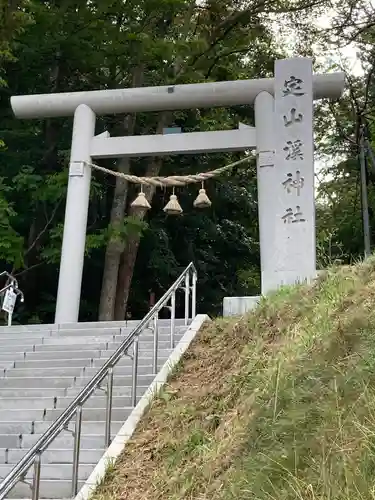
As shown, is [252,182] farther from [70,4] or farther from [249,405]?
[249,405]

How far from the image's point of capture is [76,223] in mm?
10617

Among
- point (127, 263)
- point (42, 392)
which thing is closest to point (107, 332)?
point (42, 392)

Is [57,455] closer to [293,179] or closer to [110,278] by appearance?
[293,179]

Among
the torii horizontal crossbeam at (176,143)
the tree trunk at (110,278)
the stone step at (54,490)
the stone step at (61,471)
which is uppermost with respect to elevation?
the torii horizontal crossbeam at (176,143)

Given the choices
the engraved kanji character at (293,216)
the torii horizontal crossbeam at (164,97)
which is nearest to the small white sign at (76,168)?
the torii horizontal crossbeam at (164,97)

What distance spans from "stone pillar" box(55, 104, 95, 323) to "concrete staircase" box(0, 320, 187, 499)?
91 centimetres

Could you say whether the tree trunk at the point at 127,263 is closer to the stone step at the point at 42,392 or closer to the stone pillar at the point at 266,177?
the stone pillar at the point at 266,177

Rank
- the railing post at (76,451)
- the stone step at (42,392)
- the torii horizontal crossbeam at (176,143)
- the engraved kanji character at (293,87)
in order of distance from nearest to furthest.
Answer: the railing post at (76,451)
the stone step at (42,392)
the engraved kanji character at (293,87)
the torii horizontal crossbeam at (176,143)

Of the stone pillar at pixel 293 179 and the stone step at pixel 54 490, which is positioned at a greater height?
the stone pillar at pixel 293 179

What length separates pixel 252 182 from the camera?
700 inches

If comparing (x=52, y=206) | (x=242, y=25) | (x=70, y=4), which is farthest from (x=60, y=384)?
(x=242, y=25)

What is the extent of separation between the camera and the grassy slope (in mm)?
3227

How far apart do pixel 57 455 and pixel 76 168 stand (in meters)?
6.27

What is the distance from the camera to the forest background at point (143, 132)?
1318cm
